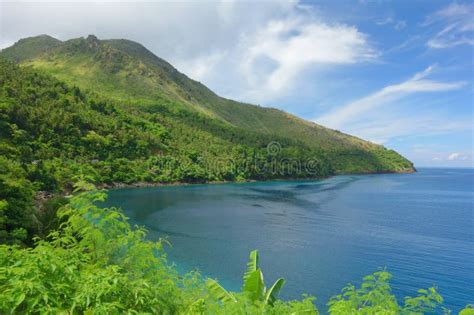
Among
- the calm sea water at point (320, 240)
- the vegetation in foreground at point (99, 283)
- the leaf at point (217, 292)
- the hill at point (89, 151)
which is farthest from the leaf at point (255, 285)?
the hill at point (89, 151)

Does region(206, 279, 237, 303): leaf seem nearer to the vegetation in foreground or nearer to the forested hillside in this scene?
the vegetation in foreground

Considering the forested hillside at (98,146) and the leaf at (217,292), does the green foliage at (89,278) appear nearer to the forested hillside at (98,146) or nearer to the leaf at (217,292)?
the leaf at (217,292)

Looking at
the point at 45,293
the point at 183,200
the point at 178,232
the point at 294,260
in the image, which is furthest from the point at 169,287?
the point at 183,200

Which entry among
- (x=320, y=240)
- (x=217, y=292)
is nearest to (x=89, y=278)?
(x=217, y=292)

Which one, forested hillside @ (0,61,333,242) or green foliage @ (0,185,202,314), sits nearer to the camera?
green foliage @ (0,185,202,314)

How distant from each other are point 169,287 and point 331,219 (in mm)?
63257

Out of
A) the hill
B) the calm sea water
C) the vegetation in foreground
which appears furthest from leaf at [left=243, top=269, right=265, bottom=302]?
the hill

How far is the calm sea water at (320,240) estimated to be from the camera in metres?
33.1

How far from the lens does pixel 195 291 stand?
1101cm

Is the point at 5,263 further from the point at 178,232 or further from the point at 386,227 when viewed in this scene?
the point at 386,227

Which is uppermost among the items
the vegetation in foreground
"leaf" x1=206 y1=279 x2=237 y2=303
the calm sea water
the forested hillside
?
the forested hillside

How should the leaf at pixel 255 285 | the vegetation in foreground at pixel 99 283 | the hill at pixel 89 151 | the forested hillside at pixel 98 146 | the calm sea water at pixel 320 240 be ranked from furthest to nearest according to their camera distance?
the forested hillside at pixel 98 146 → the hill at pixel 89 151 → the calm sea water at pixel 320 240 → the leaf at pixel 255 285 → the vegetation in foreground at pixel 99 283

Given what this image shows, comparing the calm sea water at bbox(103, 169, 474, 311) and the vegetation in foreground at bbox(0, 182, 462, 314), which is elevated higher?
the vegetation in foreground at bbox(0, 182, 462, 314)

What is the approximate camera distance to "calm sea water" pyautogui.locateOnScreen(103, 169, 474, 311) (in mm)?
33062
